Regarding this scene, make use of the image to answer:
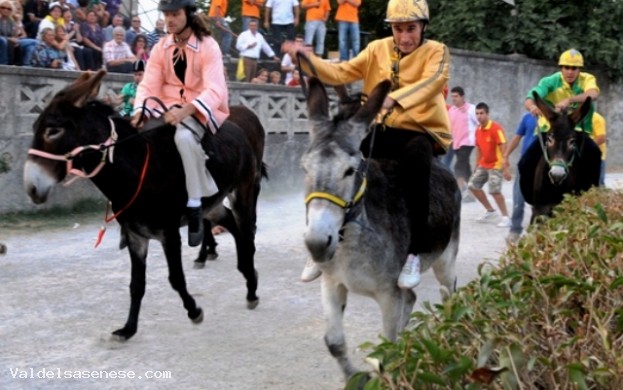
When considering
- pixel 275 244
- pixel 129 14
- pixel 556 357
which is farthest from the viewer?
pixel 129 14

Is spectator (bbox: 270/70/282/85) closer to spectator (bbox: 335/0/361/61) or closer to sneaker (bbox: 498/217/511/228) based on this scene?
spectator (bbox: 335/0/361/61)

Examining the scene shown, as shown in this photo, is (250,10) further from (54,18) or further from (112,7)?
(54,18)

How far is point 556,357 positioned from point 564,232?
6.33 feet

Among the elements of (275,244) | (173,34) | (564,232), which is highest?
(173,34)

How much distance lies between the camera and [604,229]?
473cm

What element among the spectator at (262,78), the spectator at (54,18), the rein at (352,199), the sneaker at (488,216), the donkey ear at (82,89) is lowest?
the sneaker at (488,216)

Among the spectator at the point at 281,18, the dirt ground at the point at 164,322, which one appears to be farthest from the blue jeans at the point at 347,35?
the dirt ground at the point at 164,322

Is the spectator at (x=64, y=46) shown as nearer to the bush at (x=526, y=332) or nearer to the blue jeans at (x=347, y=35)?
the blue jeans at (x=347, y=35)

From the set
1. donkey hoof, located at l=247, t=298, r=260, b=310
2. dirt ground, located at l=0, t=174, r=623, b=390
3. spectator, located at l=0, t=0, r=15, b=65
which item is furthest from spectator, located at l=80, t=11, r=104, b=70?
donkey hoof, located at l=247, t=298, r=260, b=310

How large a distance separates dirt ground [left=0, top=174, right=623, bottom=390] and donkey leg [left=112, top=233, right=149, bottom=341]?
120mm

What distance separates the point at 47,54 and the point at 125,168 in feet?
27.1

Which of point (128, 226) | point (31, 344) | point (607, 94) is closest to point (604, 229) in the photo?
point (128, 226)

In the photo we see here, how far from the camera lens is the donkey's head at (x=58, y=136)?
6609mm

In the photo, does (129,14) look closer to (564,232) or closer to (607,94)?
(607,94)
